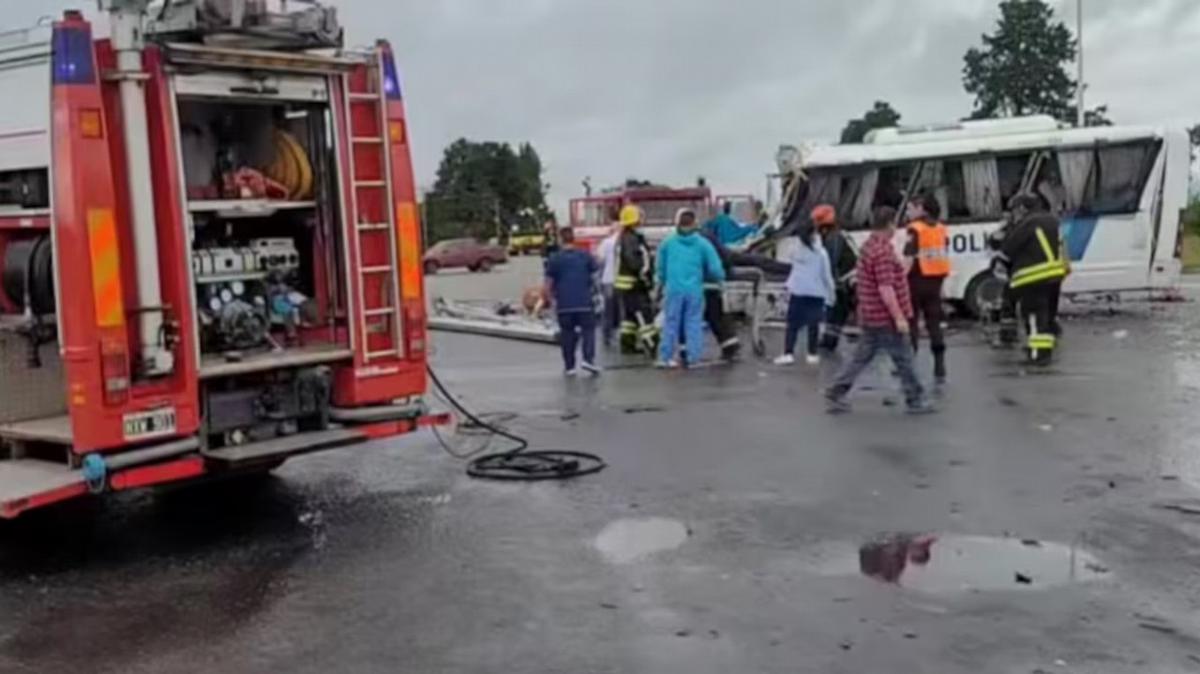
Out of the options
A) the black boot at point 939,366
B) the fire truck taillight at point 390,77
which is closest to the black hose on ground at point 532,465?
the fire truck taillight at point 390,77

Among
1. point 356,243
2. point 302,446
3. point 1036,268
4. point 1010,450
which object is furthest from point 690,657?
point 1036,268

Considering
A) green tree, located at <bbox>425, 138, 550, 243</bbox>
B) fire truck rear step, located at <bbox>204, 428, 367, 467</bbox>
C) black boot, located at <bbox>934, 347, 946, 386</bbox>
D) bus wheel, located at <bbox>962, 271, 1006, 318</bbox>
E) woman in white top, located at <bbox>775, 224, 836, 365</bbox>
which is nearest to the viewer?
fire truck rear step, located at <bbox>204, 428, 367, 467</bbox>

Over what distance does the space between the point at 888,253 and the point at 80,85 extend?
6.67 metres

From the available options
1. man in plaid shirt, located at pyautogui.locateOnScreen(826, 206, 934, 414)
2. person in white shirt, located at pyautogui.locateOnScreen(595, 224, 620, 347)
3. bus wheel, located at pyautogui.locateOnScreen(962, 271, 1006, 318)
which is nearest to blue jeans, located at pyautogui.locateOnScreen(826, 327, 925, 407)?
man in plaid shirt, located at pyautogui.locateOnScreen(826, 206, 934, 414)

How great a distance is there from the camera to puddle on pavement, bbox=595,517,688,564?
7.20 meters

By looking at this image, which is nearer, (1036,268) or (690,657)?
(690,657)

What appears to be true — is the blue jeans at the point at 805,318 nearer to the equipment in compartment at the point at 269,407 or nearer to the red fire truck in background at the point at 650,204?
the equipment in compartment at the point at 269,407

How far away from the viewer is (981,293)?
20094 millimetres

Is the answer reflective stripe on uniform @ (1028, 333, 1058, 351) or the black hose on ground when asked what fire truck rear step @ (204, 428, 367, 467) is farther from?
reflective stripe on uniform @ (1028, 333, 1058, 351)

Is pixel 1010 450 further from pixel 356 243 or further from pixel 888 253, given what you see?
pixel 356 243

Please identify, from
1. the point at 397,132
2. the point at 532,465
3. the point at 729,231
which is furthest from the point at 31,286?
the point at 729,231

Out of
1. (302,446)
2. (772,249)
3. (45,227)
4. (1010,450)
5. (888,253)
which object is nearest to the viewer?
(45,227)

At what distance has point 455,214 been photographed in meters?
80.9

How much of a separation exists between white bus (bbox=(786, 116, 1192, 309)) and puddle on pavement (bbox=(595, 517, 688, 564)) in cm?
1342
